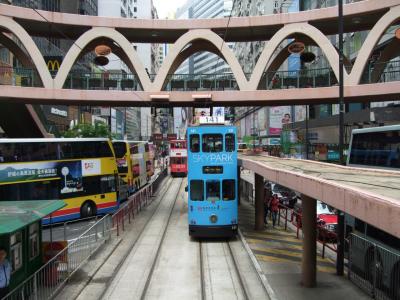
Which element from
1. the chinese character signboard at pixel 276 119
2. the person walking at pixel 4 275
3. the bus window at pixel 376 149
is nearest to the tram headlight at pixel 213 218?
the bus window at pixel 376 149

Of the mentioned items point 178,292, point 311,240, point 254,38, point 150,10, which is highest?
point 150,10

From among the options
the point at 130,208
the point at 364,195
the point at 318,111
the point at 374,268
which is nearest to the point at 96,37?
the point at 130,208

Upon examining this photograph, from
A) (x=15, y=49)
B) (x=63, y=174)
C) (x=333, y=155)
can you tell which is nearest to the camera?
(x=63, y=174)

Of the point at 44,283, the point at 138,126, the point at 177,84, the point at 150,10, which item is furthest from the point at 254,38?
the point at 150,10

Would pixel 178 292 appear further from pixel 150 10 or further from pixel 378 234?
pixel 150 10

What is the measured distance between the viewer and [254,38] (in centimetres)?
3103

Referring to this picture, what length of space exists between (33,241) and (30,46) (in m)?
17.5

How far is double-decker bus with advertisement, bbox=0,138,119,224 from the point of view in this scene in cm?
2033

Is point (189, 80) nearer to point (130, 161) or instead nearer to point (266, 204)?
point (130, 161)

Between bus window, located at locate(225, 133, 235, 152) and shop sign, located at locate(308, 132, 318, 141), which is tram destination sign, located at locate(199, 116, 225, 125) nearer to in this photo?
bus window, located at locate(225, 133, 235, 152)

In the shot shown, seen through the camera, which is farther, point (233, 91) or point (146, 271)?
point (233, 91)

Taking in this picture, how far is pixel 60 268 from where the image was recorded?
43.6 feet

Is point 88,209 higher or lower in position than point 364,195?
lower

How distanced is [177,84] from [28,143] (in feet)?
35.3
